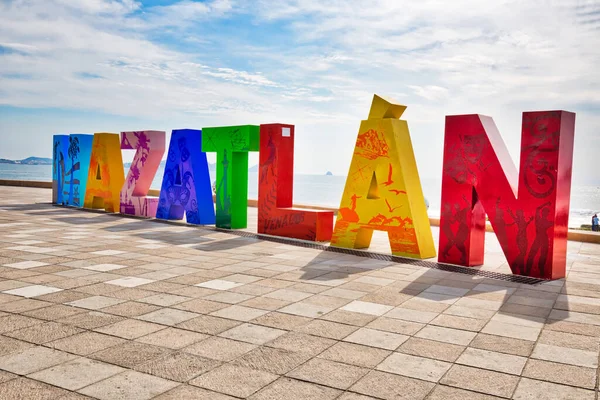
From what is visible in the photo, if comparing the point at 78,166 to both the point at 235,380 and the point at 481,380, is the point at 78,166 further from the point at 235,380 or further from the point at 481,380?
the point at 481,380

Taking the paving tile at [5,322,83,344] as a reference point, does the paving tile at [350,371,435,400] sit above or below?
above

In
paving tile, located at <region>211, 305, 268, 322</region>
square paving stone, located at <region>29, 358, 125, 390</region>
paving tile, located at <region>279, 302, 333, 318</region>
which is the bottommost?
square paving stone, located at <region>29, 358, 125, 390</region>

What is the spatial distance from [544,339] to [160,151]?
484 inches

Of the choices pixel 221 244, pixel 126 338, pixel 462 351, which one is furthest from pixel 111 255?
pixel 462 351

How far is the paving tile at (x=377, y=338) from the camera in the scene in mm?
4658

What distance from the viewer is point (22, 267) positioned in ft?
24.7

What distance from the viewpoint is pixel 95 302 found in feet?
19.1

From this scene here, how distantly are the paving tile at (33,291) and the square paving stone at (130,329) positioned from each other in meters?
1.63

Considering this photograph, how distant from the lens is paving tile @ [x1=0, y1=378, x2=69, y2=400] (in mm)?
3480

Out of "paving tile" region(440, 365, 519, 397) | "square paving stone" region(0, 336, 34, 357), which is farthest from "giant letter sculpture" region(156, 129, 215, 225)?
"paving tile" region(440, 365, 519, 397)

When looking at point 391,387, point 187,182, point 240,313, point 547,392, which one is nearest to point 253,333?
point 240,313

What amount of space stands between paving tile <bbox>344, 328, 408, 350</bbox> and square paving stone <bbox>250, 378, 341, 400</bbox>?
3.42 feet

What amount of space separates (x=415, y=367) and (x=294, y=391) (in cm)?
106

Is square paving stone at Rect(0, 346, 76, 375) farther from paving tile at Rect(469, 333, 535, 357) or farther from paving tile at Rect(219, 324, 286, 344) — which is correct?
paving tile at Rect(469, 333, 535, 357)
